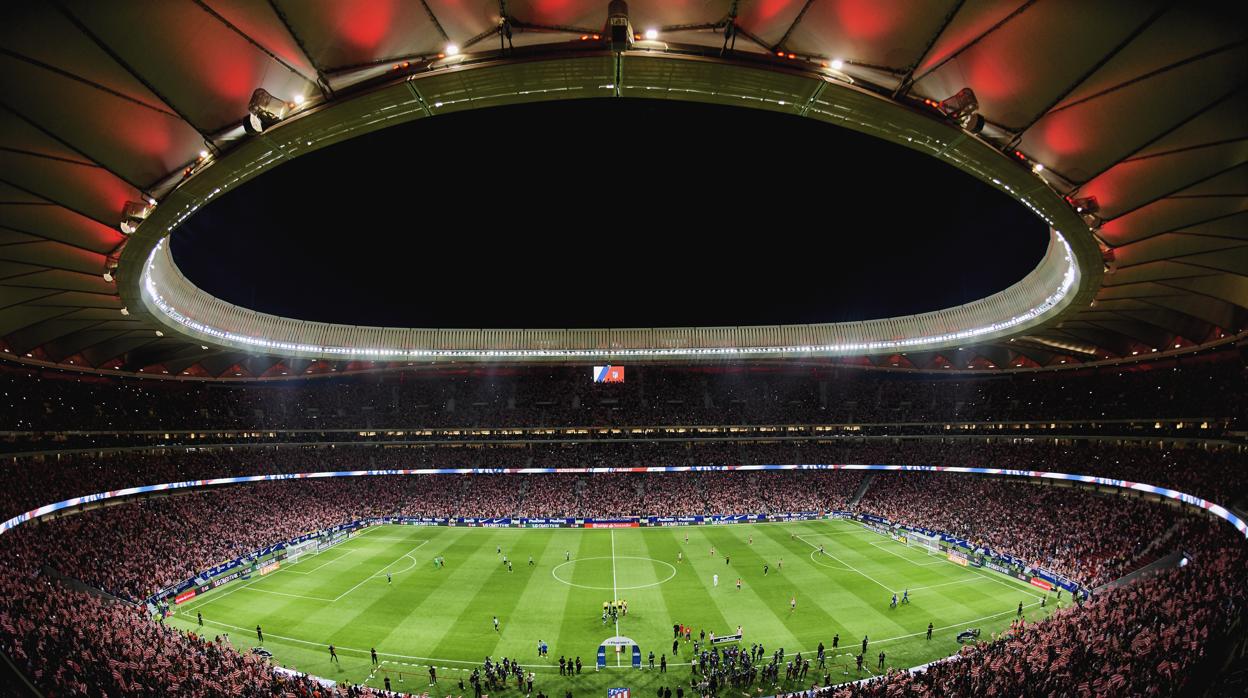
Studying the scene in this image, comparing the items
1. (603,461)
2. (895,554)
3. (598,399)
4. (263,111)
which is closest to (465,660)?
(263,111)

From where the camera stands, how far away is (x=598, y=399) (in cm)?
6794

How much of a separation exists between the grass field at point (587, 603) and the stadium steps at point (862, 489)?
1108 centimetres

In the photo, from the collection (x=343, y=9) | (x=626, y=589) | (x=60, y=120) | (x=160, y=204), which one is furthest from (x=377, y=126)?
(x=626, y=589)

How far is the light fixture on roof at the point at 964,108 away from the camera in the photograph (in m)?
12.6

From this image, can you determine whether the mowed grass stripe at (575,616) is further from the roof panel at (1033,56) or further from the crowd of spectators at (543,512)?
the roof panel at (1033,56)

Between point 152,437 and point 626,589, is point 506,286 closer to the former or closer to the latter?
point 626,589

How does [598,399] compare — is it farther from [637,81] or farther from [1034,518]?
[637,81]

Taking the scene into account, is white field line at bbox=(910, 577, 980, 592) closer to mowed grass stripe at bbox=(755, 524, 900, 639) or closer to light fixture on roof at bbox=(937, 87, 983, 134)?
mowed grass stripe at bbox=(755, 524, 900, 639)

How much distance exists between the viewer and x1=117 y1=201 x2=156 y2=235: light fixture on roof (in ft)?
54.6

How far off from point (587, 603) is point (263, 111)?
91.1ft

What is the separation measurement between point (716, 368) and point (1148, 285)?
4482cm

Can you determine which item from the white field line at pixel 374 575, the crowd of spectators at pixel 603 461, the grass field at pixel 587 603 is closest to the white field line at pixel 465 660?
the grass field at pixel 587 603

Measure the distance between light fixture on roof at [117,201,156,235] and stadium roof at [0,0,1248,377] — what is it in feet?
1.00

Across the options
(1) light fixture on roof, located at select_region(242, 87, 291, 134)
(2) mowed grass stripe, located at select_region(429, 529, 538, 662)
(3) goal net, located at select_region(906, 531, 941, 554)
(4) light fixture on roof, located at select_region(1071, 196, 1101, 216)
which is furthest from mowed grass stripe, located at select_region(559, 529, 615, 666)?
(4) light fixture on roof, located at select_region(1071, 196, 1101, 216)
